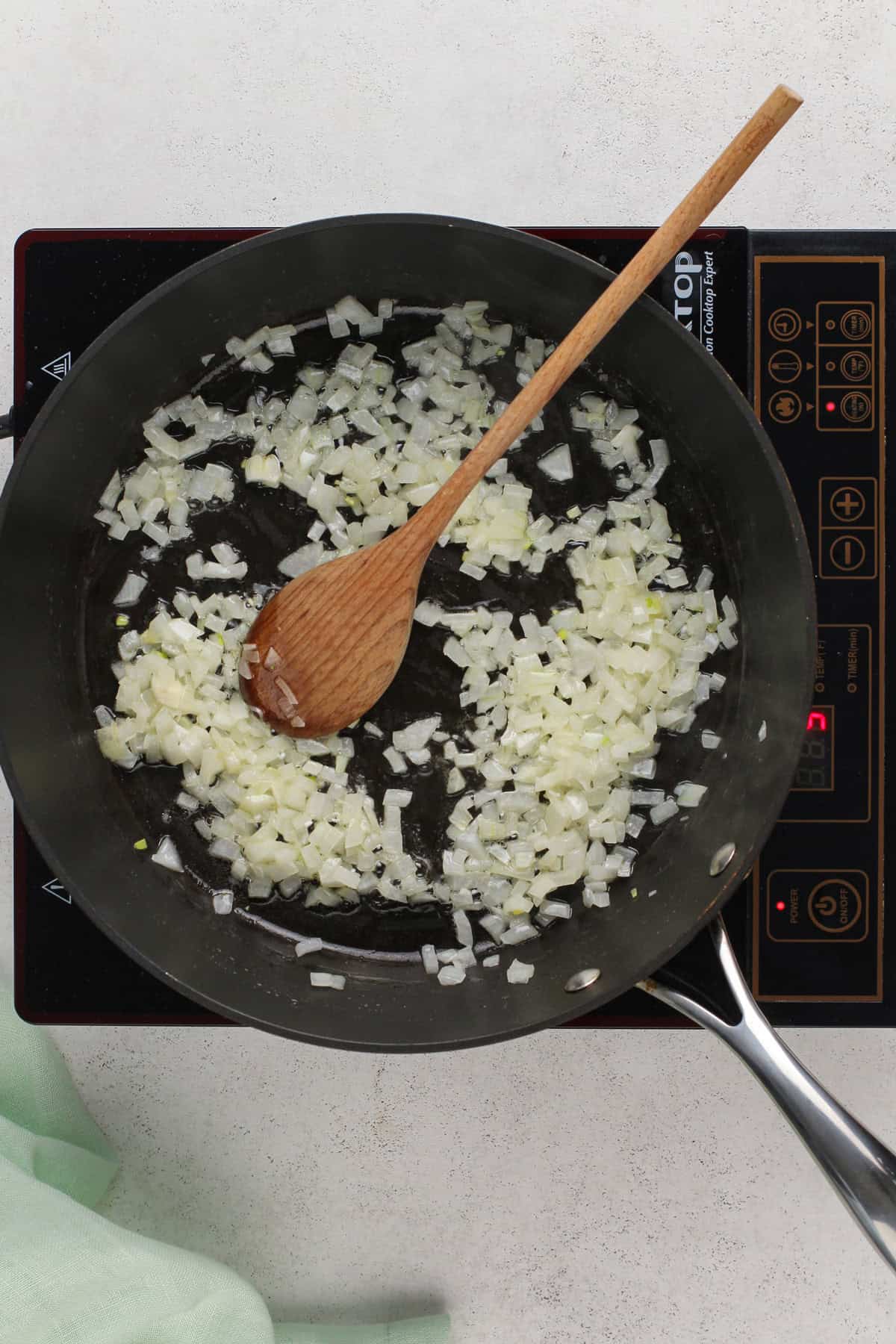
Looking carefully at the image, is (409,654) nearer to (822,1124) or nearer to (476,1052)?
(476,1052)

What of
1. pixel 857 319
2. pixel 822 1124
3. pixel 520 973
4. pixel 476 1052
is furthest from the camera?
pixel 476 1052

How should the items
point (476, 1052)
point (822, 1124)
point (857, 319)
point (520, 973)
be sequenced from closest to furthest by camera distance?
point (822, 1124) < point (857, 319) < point (520, 973) < point (476, 1052)

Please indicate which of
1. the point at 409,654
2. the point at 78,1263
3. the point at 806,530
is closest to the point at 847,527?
the point at 806,530

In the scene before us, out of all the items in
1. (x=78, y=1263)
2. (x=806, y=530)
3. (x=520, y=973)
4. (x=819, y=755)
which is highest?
(x=806, y=530)

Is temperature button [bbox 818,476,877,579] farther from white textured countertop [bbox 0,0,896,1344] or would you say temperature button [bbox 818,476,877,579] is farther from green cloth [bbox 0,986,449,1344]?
green cloth [bbox 0,986,449,1344]

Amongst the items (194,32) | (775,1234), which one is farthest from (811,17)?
(775,1234)

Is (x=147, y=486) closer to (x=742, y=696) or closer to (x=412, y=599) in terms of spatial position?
(x=412, y=599)

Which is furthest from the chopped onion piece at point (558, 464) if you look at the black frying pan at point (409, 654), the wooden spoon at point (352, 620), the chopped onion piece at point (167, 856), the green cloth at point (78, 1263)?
the green cloth at point (78, 1263)
